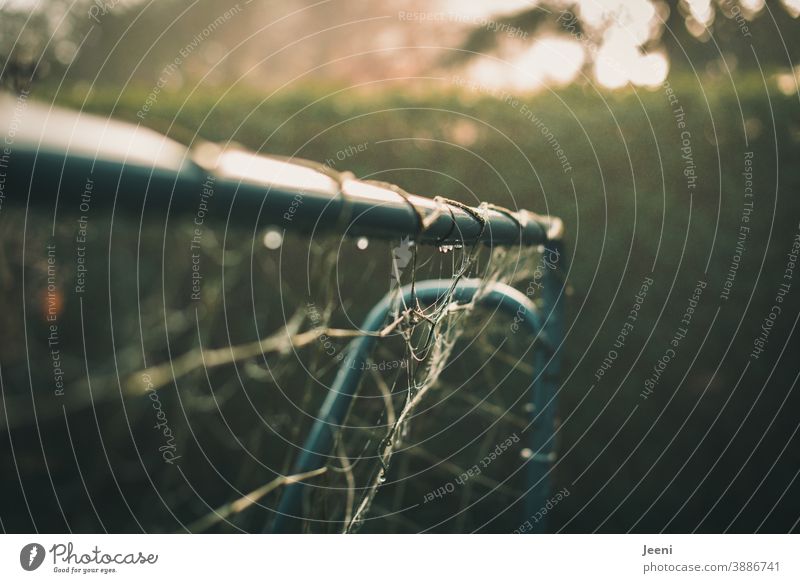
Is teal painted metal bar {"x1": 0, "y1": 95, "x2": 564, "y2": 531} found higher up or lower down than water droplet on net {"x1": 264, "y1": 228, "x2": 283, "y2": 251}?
lower down

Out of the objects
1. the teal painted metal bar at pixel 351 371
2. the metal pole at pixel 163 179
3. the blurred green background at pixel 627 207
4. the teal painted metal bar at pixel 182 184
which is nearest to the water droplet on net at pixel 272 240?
the blurred green background at pixel 627 207

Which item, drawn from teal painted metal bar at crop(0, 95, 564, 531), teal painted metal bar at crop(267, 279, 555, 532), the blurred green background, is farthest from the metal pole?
the blurred green background

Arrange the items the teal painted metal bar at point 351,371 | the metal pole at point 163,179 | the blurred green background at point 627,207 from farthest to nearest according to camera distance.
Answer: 1. the blurred green background at point 627,207
2. the teal painted metal bar at point 351,371
3. the metal pole at point 163,179

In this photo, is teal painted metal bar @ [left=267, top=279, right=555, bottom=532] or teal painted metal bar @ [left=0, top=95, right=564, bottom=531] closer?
teal painted metal bar @ [left=0, top=95, right=564, bottom=531]

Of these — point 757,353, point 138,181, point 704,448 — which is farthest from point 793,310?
point 138,181

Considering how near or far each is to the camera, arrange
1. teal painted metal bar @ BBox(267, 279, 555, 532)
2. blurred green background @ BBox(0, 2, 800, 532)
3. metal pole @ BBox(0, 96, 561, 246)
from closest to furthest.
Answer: metal pole @ BBox(0, 96, 561, 246), teal painted metal bar @ BBox(267, 279, 555, 532), blurred green background @ BBox(0, 2, 800, 532)

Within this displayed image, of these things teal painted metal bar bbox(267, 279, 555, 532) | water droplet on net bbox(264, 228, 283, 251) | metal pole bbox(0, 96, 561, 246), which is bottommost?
teal painted metal bar bbox(267, 279, 555, 532)

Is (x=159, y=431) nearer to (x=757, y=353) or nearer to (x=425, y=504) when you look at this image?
(x=425, y=504)

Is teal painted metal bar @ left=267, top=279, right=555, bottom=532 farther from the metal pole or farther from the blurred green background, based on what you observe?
the blurred green background

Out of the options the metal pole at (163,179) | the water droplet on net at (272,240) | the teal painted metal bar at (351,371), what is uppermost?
the water droplet on net at (272,240)

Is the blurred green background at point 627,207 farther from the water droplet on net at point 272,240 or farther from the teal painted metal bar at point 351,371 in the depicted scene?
the teal painted metal bar at point 351,371

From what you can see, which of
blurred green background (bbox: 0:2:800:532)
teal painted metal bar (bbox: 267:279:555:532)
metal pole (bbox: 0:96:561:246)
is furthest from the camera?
blurred green background (bbox: 0:2:800:532)

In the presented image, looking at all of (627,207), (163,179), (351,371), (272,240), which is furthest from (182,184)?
(627,207)

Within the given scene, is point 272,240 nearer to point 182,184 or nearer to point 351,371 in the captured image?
point 351,371
